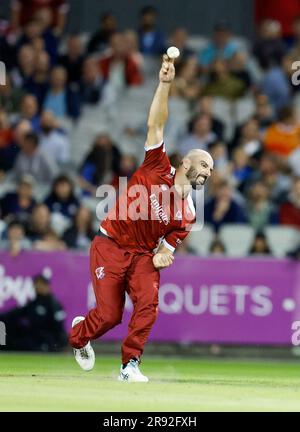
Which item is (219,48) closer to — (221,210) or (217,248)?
(221,210)

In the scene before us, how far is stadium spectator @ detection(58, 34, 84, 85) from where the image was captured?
23375 mm

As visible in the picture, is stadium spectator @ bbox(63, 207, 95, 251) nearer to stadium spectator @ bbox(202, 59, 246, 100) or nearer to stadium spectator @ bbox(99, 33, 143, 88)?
stadium spectator @ bbox(99, 33, 143, 88)

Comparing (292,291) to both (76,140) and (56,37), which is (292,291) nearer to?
(76,140)

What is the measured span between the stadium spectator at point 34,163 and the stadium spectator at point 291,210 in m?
3.80

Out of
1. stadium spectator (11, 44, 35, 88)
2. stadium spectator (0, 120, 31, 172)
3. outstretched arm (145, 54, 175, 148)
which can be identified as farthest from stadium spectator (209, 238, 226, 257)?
outstretched arm (145, 54, 175, 148)

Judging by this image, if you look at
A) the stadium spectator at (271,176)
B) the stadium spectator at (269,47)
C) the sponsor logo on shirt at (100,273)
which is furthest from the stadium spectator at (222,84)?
the sponsor logo on shirt at (100,273)

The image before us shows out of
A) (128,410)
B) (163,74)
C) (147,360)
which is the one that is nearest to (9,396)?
(128,410)

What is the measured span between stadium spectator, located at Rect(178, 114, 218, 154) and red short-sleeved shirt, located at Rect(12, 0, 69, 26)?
3722 millimetres

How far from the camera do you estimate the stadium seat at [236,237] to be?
67.2ft

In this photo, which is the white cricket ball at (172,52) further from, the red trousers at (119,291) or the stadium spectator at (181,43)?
the stadium spectator at (181,43)

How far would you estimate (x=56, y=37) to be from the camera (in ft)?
78.1

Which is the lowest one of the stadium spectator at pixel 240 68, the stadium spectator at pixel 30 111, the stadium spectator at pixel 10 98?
the stadium spectator at pixel 30 111

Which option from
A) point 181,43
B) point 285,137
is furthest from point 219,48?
point 285,137

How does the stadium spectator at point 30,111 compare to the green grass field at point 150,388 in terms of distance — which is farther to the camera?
the stadium spectator at point 30,111
